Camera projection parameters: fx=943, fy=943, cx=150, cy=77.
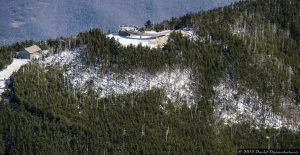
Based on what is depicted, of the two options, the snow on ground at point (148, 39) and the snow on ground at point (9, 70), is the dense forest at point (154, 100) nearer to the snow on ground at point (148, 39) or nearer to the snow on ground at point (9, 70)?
the snow on ground at point (9, 70)

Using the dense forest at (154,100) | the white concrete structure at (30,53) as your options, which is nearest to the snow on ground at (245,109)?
the dense forest at (154,100)

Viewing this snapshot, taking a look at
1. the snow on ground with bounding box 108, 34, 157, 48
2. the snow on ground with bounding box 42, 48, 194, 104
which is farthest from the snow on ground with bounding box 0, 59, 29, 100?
the snow on ground with bounding box 108, 34, 157, 48

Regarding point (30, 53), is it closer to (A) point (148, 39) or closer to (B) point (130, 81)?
(B) point (130, 81)

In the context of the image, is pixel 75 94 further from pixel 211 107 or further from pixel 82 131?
pixel 211 107

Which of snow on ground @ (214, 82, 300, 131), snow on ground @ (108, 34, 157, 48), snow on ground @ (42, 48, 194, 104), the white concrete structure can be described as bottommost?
snow on ground @ (214, 82, 300, 131)

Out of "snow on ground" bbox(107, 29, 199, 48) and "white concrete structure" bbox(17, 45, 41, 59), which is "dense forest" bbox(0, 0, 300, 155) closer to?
"snow on ground" bbox(107, 29, 199, 48)

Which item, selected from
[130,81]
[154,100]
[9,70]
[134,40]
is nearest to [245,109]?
[154,100]

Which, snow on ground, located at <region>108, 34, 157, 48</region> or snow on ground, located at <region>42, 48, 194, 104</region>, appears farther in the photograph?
snow on ground, located at <region>108, 34, 157, 48</region>
